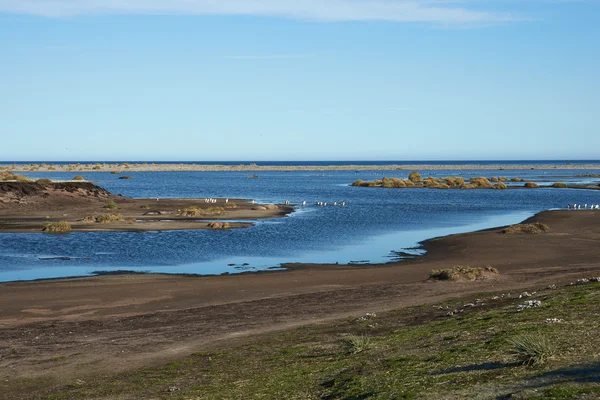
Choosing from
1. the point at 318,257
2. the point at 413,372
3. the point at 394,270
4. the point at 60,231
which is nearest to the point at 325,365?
the point at 413,372

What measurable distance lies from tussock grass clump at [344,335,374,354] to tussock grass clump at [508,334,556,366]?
3.89m

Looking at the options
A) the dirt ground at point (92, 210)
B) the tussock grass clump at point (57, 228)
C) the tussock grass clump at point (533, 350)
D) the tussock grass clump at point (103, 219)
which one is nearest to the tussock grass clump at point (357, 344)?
the tussock grass clump at point (533, 350)

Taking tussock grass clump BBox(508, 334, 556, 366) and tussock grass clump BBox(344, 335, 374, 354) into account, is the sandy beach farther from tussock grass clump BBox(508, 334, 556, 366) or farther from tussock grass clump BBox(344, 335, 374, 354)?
tussock grass clump BBox(508, 334, 556, 366)

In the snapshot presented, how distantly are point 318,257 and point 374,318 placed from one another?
17522mm

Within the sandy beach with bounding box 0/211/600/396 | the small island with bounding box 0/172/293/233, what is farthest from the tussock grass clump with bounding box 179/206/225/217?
the sandy beach with bounding box 0/211/600/396

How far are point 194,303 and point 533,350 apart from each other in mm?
14289

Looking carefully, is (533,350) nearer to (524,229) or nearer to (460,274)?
(460,274)

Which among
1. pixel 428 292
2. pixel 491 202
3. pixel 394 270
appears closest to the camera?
pixel 428 292

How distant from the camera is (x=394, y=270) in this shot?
3130 cm

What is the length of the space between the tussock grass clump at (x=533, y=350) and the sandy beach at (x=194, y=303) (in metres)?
7.97

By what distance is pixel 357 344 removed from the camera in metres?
15.5

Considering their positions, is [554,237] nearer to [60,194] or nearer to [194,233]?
[194,233]

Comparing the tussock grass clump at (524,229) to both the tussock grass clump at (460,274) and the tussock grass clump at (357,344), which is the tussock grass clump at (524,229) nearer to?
the tussock grass clump at (460,274)

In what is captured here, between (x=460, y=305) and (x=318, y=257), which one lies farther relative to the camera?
(x=318, y=257)
